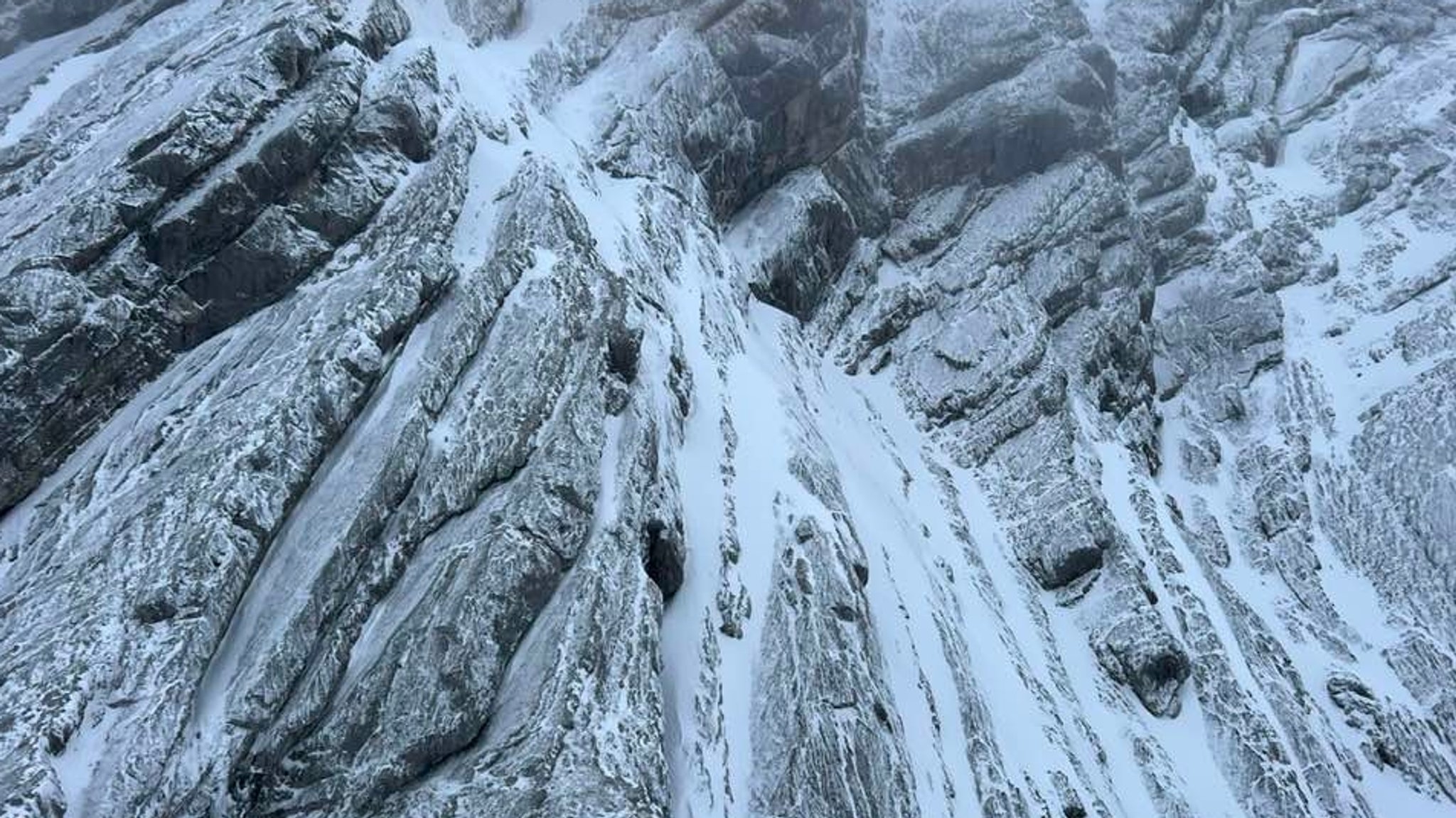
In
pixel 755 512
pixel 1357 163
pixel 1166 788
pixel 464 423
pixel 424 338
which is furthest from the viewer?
pixel 1357 163

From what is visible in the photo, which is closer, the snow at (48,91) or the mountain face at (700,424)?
the mountain face at (700,424)

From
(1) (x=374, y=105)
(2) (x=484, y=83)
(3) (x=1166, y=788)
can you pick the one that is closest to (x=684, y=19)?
(2) (x=484, y=83)

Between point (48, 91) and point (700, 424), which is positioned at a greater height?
point (48, 91)

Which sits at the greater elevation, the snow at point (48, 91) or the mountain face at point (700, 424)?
the snow at point (48, 91)

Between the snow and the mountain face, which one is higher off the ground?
the snow

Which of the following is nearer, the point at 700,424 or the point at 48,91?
the point at 700,424

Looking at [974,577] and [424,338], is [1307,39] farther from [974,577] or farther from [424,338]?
[424,338]

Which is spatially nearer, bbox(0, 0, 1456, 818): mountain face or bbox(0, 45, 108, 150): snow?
bbox(0, 0, 1456, 818): mountain face

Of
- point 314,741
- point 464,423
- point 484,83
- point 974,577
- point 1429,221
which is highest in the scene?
point 484,83
